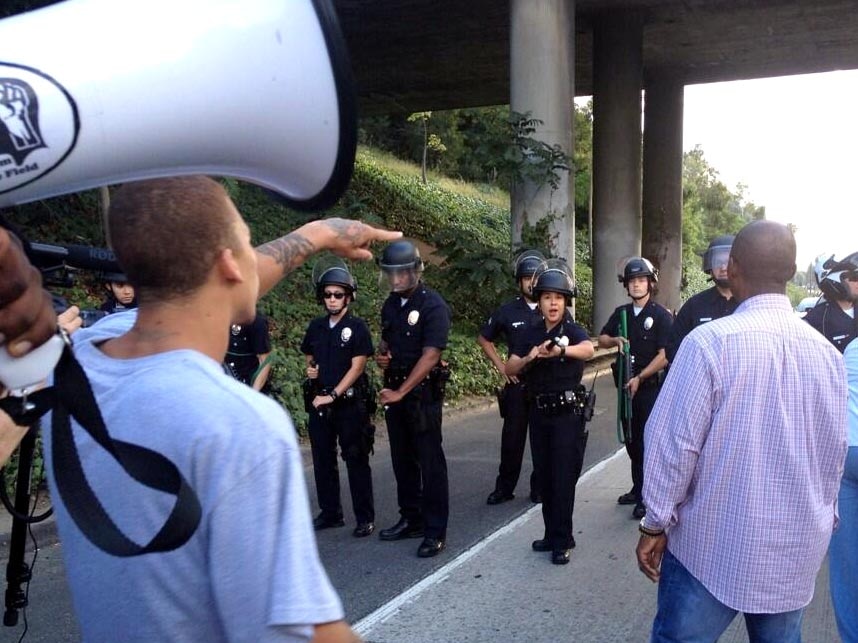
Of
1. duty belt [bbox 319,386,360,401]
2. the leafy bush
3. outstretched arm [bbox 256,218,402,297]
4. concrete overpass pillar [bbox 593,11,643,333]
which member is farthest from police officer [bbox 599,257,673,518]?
concrete overpass pillar [bbox 593,11,643,333]

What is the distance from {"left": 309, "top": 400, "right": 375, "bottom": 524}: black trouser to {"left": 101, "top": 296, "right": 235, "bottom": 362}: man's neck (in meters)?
4.86

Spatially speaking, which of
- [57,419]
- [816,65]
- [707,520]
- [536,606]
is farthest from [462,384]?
[816,65]

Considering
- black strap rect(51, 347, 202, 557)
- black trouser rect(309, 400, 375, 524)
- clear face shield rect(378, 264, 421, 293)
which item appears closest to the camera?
black strap rect(51, 347, 202, 557)

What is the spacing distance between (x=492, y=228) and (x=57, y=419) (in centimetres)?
2372

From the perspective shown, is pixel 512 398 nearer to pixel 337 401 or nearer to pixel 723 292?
pixel 337 401

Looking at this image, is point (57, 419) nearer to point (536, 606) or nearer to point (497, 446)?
point (536, 606)

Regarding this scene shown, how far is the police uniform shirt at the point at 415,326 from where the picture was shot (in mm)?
6051

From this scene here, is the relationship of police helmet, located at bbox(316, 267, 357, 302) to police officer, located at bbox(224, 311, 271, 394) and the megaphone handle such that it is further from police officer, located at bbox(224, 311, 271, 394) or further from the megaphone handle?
the megaphone handle

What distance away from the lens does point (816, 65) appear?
24.0 m

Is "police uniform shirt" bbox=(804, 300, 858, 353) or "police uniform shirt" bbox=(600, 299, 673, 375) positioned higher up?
"police uniform shirt" bbox=(804, 300, 858, 353)

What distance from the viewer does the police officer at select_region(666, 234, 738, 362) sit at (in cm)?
595

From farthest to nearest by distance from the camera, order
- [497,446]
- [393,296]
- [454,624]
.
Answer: [497,446] → [393,296] → [454,624]

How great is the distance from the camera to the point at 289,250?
2107 millimetres

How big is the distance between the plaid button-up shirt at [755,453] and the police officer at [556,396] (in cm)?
271
